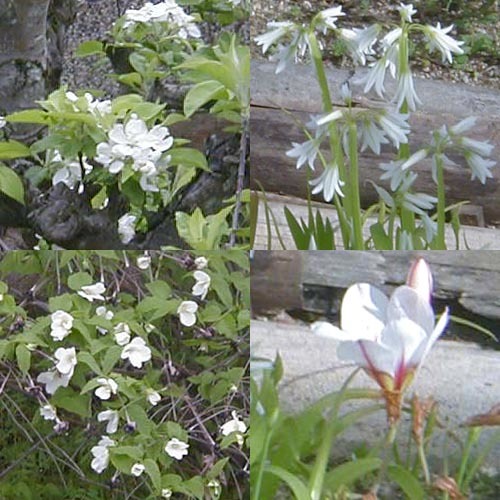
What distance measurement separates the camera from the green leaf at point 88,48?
1.00 metres

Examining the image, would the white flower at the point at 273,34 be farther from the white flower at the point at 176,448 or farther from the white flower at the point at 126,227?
the white flower at the point at 176,448

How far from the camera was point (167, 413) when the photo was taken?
110cm

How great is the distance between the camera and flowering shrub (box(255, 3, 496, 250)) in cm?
86

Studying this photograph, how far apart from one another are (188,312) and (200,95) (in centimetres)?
25

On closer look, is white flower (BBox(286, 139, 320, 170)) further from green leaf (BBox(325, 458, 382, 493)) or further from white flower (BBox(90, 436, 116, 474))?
white flower (BBox(90, 436, 116, 474))

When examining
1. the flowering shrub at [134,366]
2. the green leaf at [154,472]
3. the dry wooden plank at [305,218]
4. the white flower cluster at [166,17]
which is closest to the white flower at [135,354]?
the flowering shrub at [134,366]

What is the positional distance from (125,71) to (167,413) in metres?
0.38

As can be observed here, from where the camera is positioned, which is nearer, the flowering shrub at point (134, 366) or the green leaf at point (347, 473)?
the green leaf at point (347, 473)

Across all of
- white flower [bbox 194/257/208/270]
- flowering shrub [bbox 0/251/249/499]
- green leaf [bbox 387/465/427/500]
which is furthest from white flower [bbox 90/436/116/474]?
→ green leaf [bbox 387/465/427/500]

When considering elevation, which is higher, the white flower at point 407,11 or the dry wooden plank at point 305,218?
the white flower at point 407,11

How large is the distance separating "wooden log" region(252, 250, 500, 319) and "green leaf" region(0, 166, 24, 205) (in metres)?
0.24

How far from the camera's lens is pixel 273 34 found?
92cm

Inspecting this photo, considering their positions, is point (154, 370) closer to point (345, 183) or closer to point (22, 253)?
point (22, 253)

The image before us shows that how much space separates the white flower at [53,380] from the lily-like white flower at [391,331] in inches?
12.0
